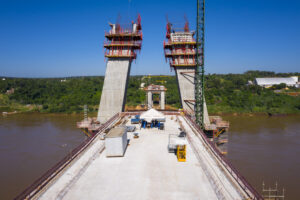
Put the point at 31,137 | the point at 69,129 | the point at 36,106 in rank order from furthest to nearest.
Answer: the point at 36,106 → the point at 69,129 → the point at 31,137

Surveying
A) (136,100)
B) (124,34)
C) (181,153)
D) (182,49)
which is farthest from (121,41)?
(136,100)

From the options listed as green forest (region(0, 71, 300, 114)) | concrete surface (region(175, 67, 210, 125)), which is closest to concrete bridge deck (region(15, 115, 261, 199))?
concrete surface (region(175, 67, 210, 125))

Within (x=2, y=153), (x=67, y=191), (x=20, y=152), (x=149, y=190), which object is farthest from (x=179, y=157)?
(x=2, y=153)

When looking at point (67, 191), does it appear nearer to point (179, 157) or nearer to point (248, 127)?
point (179, 157)

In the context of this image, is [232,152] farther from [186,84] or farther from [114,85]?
[114,85]

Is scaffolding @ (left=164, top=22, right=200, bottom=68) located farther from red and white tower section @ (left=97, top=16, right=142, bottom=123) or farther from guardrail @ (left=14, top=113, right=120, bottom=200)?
guardrail @ (left=14, top=113, right=120, bottom=200)

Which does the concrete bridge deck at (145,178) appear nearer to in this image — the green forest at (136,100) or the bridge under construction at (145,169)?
the bridge under construction at (145,169)
